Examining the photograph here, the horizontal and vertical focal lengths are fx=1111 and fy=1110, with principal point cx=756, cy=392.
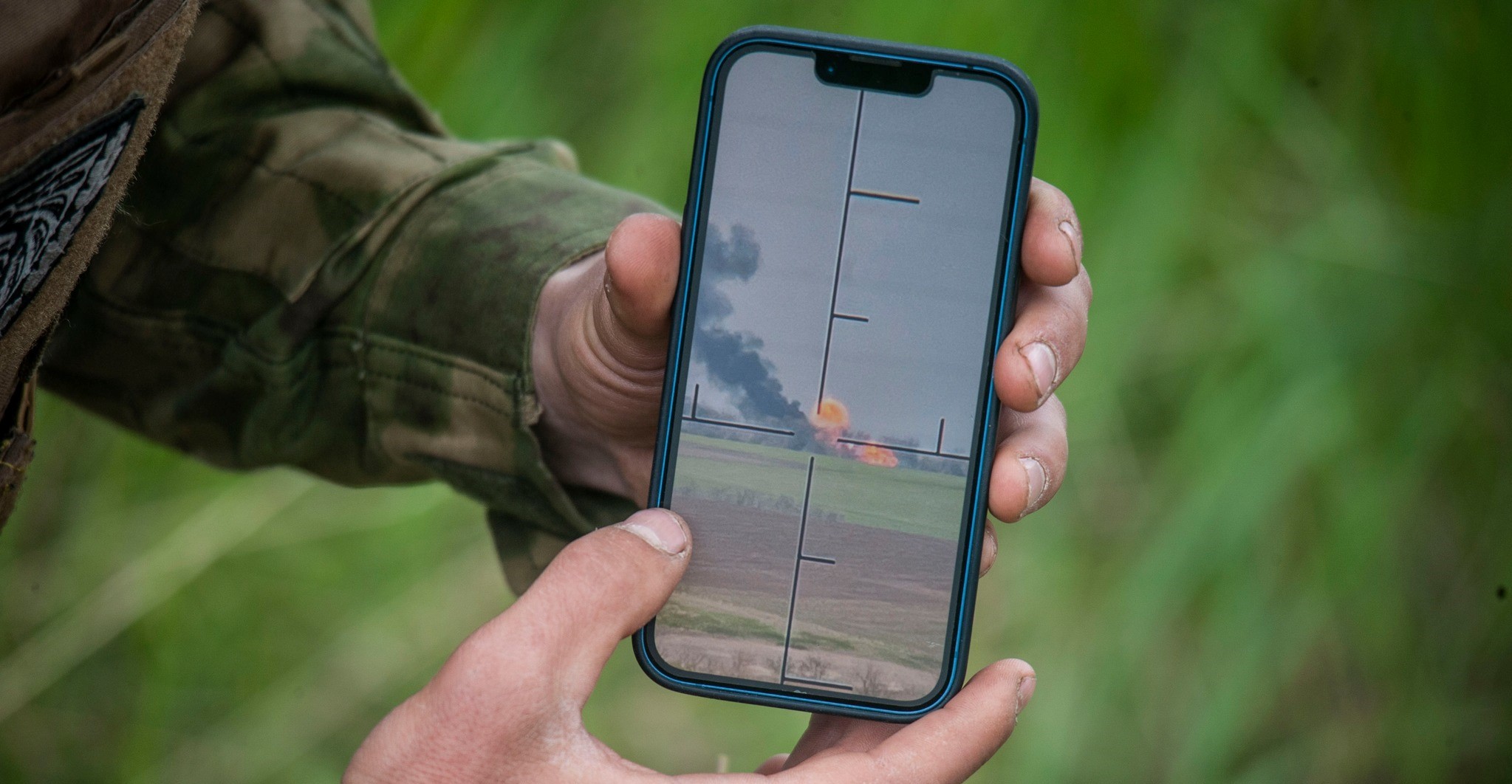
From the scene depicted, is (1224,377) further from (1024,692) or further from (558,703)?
(558,703)

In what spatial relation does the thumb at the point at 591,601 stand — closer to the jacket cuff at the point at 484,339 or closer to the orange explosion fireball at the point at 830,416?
the orange explosion fireball at the point at 830,416

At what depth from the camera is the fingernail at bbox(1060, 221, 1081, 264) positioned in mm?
423

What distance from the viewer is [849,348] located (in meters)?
0.42

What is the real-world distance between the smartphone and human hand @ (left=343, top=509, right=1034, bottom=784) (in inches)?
1.1

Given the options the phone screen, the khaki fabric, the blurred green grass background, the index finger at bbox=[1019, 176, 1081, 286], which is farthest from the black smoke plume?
the blurred green grass background

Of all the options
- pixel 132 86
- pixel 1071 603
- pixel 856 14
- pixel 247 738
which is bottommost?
pixel 247 738

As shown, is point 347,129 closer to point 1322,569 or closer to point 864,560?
point 864,560

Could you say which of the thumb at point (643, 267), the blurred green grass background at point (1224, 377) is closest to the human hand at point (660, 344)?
the thumb at point (643, 267)

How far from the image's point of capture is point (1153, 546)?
2.78 ft

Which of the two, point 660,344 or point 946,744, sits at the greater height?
point 660,344

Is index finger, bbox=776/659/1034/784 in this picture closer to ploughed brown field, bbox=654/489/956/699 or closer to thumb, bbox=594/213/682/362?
ploughed brown field, bbox=654/489/956/699

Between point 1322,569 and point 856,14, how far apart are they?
1.79 feet

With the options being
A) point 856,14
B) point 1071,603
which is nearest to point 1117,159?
point 856,14

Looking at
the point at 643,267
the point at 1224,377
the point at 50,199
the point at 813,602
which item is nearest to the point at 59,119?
the point at 50,199
